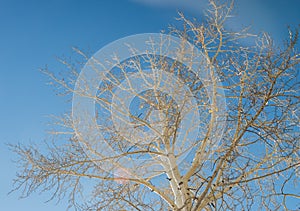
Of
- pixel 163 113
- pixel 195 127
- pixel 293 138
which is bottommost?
pixel 293 138

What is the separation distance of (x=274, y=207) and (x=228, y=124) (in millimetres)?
1212

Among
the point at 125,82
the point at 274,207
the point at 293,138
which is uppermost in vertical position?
the point at 125,82

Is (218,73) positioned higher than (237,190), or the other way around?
(218,73)

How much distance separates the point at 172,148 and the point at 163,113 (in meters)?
0.48

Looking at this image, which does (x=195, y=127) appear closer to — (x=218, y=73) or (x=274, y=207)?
(x=218, y=73)

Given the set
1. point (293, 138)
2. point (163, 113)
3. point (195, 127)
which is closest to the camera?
point (293, 138)

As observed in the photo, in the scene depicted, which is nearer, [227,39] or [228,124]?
[228,124]

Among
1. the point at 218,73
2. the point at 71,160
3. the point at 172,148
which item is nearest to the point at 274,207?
the point at 172,148

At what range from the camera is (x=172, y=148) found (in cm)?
512

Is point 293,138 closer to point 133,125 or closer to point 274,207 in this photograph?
point 274,207

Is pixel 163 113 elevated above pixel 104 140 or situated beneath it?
elevated above

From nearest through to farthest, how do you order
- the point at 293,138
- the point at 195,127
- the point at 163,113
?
the point at 293,138
the point at 195,127
the point at 163,113

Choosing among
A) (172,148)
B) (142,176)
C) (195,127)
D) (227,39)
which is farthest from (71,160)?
(227,39)

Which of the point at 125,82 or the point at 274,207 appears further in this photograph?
the point at 125,82
